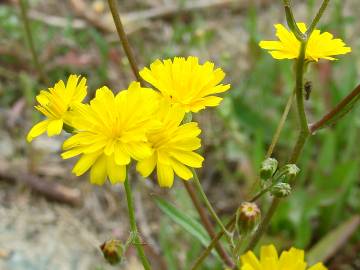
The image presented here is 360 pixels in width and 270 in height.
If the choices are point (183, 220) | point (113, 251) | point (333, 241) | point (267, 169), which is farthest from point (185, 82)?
point (333, 241)

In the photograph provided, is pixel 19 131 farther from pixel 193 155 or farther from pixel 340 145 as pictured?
pixel 193 155

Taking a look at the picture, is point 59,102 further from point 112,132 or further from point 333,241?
point 333,241

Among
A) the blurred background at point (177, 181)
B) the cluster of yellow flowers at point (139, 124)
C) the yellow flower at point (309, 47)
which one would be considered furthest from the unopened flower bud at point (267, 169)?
the blurred background at point (177, 181)

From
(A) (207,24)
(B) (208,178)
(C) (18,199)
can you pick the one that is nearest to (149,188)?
(B) (208,178)

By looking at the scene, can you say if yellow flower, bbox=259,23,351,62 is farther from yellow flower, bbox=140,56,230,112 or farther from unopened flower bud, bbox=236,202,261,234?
unopened flower bud, bbox=236,202,261,234

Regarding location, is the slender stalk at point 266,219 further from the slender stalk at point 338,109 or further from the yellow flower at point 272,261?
the yellow flower at point 272,261
